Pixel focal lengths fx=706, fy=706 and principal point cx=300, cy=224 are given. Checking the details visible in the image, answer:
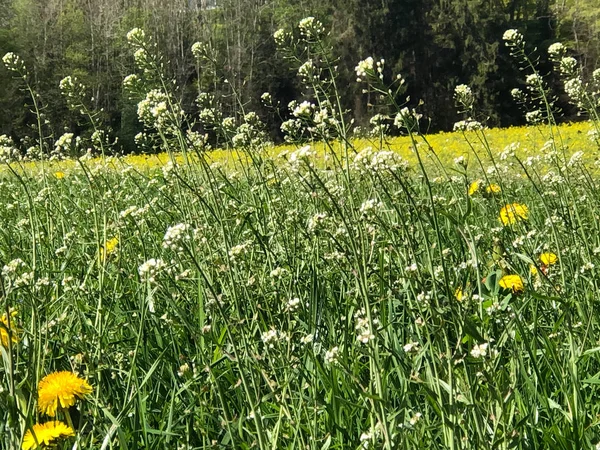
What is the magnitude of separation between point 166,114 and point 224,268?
466mm

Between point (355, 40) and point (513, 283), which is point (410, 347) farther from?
point (355, 40)

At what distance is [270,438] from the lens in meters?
1.38

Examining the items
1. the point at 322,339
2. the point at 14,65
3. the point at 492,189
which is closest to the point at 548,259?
the point at 492,189

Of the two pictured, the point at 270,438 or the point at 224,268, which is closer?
the point at 270,438

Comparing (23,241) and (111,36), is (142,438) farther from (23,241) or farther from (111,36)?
(111,36)

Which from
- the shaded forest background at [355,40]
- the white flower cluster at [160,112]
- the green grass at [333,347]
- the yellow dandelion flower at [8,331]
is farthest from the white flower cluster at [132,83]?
the shaded forest background at [355,40]

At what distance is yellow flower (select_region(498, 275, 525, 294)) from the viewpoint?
6.67 feet

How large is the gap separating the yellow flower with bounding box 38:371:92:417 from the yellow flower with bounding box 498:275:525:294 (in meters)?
1.20

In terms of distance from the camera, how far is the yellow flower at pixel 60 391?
1.41m

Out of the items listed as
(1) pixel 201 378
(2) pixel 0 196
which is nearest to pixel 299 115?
(1) pixel 201 378

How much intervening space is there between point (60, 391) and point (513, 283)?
127 cm

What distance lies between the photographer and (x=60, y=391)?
1.41 m

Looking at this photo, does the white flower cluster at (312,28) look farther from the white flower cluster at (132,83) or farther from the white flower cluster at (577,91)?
the white flower cluster at (577,91)

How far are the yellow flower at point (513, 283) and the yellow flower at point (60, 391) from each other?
47.2 inches
